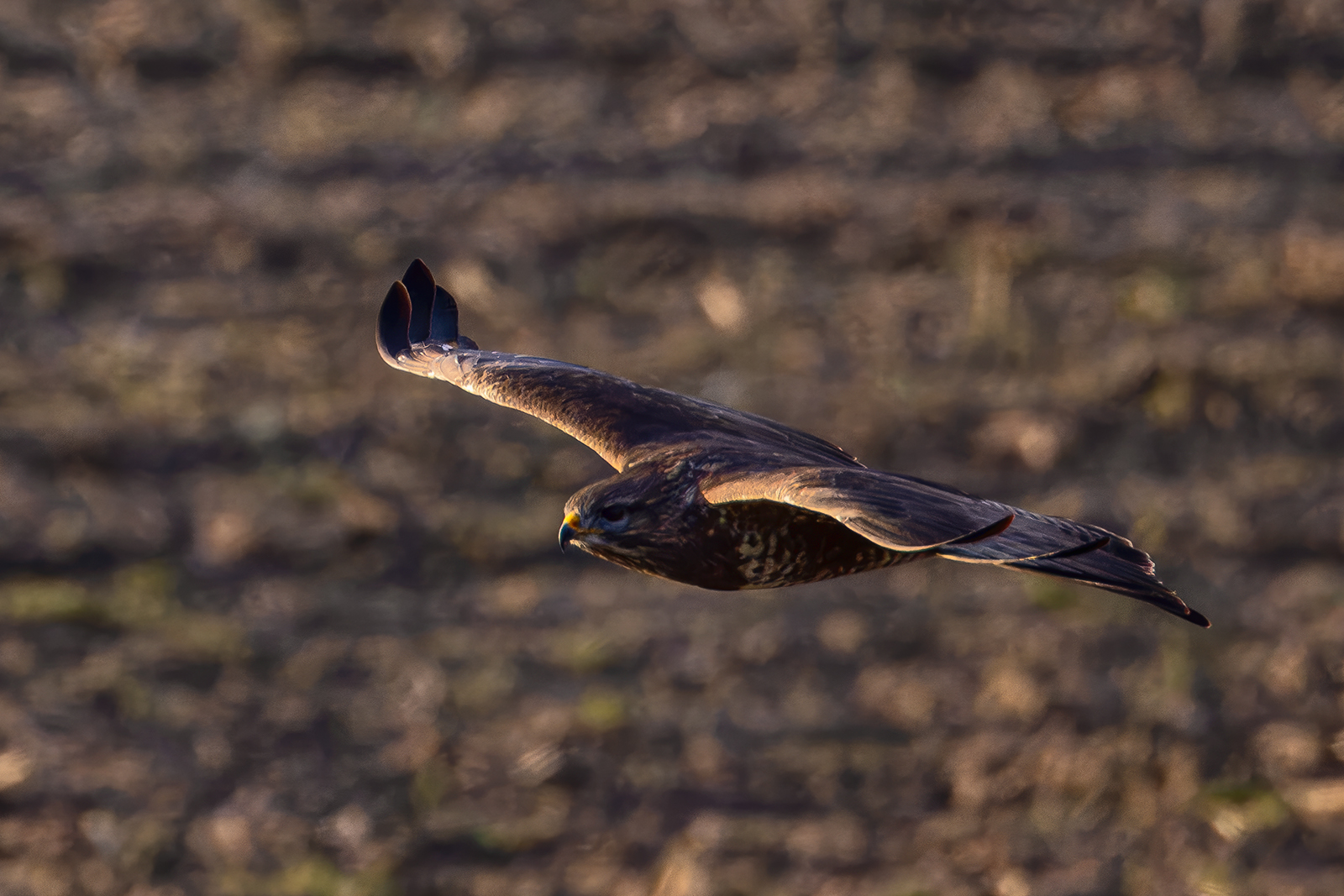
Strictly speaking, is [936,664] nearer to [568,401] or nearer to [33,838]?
[568,401]

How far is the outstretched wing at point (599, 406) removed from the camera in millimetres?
1563

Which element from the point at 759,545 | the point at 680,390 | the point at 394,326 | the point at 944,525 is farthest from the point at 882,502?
the point at 680,390

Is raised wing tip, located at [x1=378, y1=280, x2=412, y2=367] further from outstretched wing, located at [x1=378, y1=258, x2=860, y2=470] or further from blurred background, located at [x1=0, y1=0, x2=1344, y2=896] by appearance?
blurred background, located at [x1=0, y1=0, x2=1344, y2=896]

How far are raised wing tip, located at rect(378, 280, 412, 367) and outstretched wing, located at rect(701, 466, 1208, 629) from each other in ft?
2.67

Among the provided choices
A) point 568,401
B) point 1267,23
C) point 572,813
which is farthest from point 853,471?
point 1267,23

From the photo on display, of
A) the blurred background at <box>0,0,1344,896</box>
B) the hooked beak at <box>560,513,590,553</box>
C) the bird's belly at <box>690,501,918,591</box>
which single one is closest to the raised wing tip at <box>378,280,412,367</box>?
the hooked beak at <box>560,513,590,553</box>

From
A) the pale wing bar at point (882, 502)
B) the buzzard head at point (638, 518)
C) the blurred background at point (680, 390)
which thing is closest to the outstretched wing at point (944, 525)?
the pale wing bar at point (882, 502)

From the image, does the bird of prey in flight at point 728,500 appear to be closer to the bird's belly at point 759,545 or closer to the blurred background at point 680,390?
the bird's belly at point 759,545

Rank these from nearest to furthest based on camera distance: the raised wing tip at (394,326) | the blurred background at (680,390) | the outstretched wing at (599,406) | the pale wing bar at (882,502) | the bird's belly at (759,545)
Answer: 1. the pale wing bar at (882,502)
2. the bird's belly at (759,545)
3. the outstretched wing at (599,406)
4. the raised wing tip at (394,326)
5. the blurred background at (680,390)

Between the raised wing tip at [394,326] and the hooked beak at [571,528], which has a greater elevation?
the raised wing tip at [394,326]

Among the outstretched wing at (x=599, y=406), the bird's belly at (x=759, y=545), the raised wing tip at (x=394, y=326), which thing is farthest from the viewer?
the raised wing tip at (x=394, y=326)

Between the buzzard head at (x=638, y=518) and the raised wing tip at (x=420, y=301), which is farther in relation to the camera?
the raised wing tip at (x=420, y=301)

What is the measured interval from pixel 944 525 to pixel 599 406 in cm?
71

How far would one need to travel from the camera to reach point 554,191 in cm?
280
